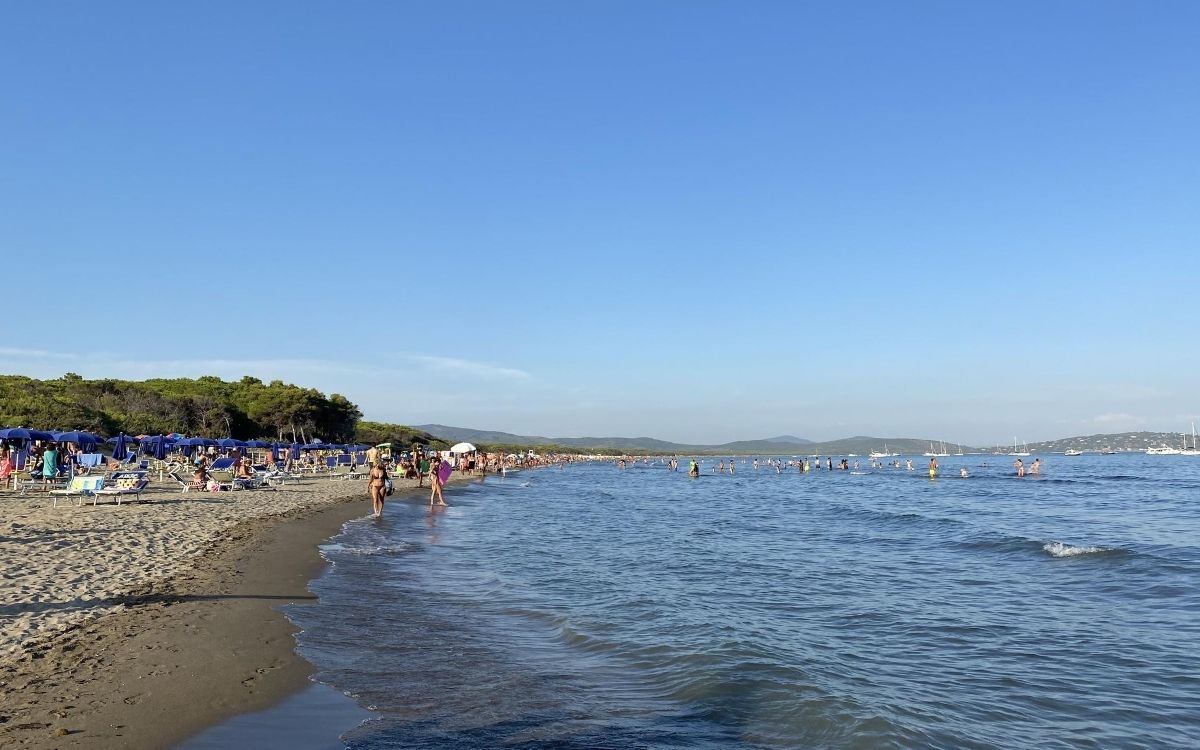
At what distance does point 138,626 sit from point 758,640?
6.68 metres

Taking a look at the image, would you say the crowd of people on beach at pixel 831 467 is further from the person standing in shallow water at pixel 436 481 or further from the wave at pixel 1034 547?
the wave at pixel 1034 547

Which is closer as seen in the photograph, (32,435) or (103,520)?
(103,520)

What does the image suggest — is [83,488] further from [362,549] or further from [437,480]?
[437,480]

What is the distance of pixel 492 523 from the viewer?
22.7 meters

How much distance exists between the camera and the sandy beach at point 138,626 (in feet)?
16.9

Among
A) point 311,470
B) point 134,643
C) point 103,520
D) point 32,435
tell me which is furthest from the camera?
point 311,470

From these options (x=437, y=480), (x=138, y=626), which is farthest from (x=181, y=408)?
(x=138, y=626)

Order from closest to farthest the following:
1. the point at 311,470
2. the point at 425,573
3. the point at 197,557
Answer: the point at 197,557
the point at 425,573
the point at 311,470

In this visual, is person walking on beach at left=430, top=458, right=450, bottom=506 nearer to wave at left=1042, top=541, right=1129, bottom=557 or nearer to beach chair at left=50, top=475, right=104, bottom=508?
beach chair at left=50, top=475, right=104, bottom=508

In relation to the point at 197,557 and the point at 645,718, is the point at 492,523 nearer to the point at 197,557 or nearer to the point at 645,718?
the point at 197,557

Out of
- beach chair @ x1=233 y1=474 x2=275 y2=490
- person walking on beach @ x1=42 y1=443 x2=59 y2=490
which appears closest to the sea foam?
beach chair @ x1=233 y1=474 x2=275 y2=490

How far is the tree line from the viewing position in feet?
153

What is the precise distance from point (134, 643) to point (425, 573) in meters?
6.30

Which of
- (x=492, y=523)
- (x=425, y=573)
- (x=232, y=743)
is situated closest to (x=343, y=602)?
(x=425, y=573)
